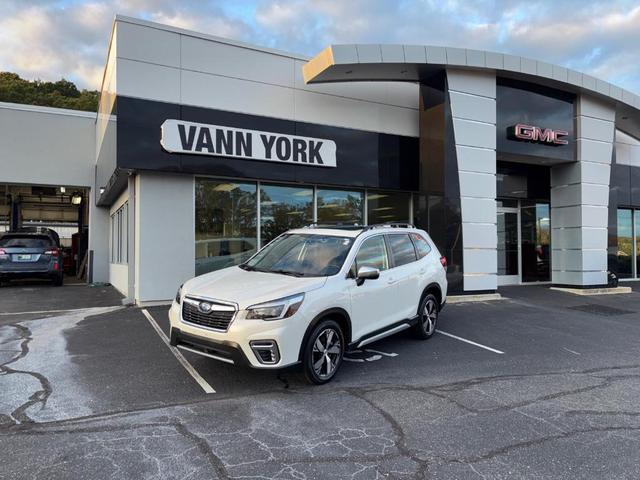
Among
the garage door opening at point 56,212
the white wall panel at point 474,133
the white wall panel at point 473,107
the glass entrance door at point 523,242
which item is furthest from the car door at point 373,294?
the garage door opening at point 56,212

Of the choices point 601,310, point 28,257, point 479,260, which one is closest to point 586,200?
point 601,310

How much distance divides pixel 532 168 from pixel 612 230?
10.5ft

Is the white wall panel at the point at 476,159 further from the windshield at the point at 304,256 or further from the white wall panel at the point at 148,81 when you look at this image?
the white wall panel at the point at 148,81

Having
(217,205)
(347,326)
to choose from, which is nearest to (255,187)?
(217,205)

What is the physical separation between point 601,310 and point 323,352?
9064 millimetres

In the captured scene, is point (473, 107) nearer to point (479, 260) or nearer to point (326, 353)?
point (479, 260)

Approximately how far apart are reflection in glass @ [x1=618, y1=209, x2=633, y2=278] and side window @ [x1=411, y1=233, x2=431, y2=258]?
50.7ft

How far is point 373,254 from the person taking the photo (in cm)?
627

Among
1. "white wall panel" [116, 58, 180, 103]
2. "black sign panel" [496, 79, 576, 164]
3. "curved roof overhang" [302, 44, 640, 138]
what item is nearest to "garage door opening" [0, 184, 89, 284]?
"white wall panel" [116, 58, 180, 103]

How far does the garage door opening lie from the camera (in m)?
19.4

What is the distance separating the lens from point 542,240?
642 inches

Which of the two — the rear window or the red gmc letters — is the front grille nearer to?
the red gmc letters

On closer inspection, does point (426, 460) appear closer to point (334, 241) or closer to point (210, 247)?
point (334, 241)

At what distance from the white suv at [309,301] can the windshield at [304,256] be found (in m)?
0.01
